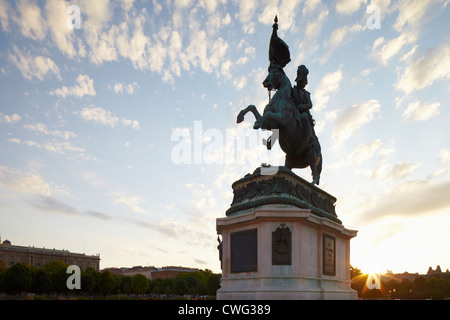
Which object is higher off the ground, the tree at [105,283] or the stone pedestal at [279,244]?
the stone pedestal at [279,244]

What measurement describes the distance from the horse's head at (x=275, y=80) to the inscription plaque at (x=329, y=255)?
5.78 metres

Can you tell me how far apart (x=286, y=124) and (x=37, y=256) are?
189 metres

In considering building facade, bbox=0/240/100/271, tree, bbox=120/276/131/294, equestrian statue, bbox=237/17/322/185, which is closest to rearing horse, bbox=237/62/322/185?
equestrian statue, bbox=237/17/322/185

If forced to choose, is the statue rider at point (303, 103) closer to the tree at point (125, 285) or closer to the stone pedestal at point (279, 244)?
the stone pedestal at point (279, 244)

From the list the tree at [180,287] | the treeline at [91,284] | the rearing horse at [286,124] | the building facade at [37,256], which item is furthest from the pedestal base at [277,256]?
the building facade at [37,256]

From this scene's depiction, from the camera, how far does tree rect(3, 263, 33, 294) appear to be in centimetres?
7325

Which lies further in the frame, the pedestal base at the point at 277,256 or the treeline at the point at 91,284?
the treeline at the point at 91,284

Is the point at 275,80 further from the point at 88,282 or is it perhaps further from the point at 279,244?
the point at 88,282

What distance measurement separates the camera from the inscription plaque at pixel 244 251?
1295cm

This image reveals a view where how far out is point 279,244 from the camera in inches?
494

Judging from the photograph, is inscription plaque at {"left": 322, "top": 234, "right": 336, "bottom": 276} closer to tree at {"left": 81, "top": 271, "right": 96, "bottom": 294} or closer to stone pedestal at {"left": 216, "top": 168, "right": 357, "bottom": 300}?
stone pedestal at {"left": 216, "top": 168, "right": 357, "bottom": 300}

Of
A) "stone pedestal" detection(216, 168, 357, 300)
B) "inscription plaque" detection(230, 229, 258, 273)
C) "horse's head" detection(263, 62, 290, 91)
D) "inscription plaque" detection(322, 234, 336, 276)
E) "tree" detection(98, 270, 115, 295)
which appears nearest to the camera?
"stone pedestal" detection(216, 168, 357, 300)

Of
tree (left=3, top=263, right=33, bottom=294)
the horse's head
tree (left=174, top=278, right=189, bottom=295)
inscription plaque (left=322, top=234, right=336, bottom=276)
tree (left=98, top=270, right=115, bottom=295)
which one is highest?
the horse's head
